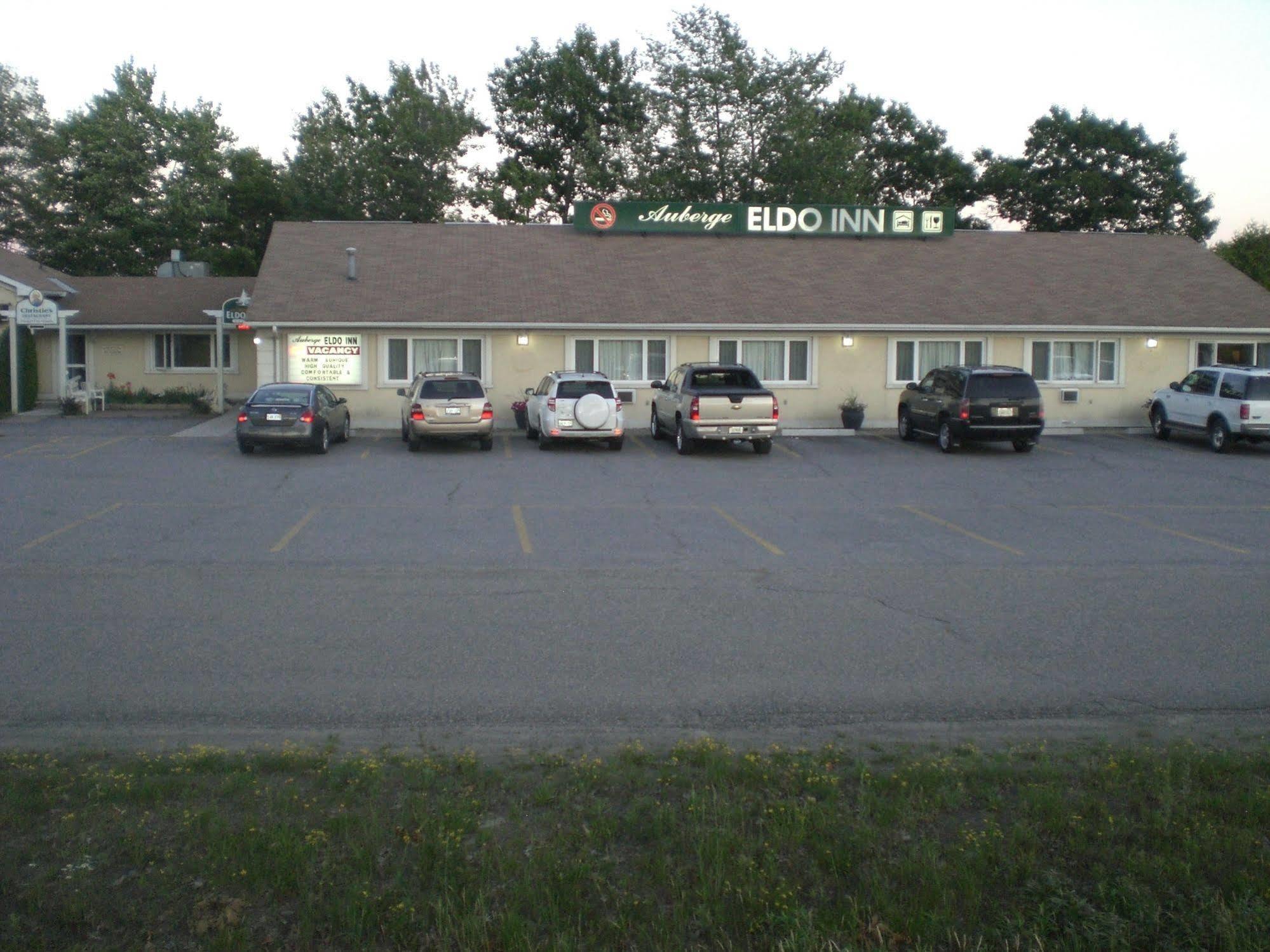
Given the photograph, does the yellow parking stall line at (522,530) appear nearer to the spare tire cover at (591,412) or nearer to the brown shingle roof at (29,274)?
the spare tire cover at (591,412)

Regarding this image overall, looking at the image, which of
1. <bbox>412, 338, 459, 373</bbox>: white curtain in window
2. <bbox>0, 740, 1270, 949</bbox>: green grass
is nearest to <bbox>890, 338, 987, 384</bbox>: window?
<bbox>412, 338, 459, 373</bbox>: white curtain in window

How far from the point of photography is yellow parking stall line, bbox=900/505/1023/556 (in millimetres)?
14438

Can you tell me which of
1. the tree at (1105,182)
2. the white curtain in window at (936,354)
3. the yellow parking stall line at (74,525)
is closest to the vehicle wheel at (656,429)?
the white curtain in window at (936,354)

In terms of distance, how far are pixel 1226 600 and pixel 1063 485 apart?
9.46m

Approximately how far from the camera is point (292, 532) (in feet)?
49.5

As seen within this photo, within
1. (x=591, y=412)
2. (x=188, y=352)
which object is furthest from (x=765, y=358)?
(x=188, y=352)

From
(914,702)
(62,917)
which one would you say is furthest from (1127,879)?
(62,917)

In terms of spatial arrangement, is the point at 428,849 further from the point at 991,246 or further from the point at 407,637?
the point at 991,246

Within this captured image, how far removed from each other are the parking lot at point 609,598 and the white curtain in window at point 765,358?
29.0 ft

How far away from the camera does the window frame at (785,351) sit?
97.5ft

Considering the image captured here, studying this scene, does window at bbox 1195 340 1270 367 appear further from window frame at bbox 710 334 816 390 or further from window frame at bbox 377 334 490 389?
window frame at bbox 377 334 490 389

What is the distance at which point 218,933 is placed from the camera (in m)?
4.64

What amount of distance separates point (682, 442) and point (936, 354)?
31.7 feet

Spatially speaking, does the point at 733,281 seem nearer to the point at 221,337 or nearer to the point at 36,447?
the point at 221,337
